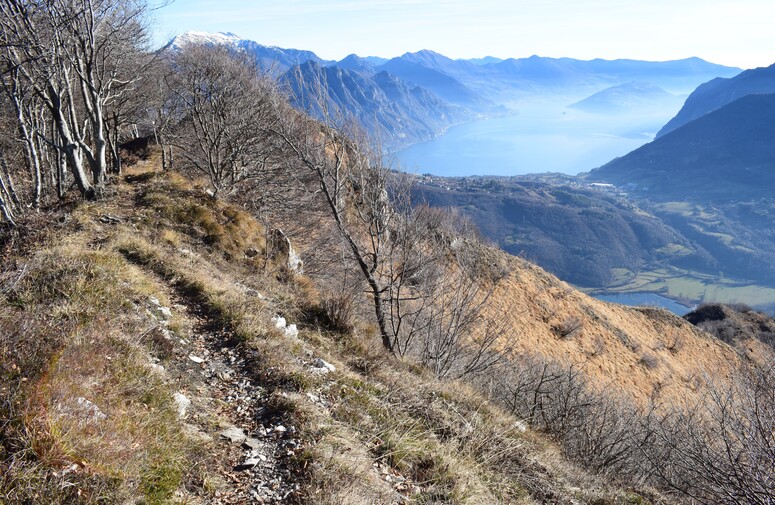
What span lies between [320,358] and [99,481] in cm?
358

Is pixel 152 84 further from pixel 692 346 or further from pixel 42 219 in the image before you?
pixel 692 346

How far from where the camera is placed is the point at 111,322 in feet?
16.5

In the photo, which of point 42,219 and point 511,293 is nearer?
point 42,219

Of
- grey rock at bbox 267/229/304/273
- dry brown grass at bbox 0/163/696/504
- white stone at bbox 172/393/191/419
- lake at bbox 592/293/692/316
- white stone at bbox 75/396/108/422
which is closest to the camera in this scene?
dry brown grass at bbox 0/163/696/504

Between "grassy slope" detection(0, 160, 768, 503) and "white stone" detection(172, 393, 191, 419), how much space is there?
97mm

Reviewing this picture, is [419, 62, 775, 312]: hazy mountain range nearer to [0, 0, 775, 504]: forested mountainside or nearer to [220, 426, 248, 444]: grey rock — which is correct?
[0, 0, 775, 504]: forested mountainside

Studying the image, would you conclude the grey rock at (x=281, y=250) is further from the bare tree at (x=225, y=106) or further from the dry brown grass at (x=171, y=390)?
the bare tree at (x=225, y=106)

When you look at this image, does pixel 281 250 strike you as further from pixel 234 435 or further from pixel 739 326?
pixel 739 326

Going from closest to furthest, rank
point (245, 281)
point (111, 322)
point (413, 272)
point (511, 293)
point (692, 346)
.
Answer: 1. point (111, 322)
2. point (245, 281)
3. point (413, 272)
4. point (511, 293)
5. point (692, 346)

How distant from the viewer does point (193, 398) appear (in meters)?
4.62

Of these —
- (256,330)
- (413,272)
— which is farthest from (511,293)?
(256,330)

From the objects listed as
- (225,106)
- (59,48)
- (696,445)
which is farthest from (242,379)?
(225,106)

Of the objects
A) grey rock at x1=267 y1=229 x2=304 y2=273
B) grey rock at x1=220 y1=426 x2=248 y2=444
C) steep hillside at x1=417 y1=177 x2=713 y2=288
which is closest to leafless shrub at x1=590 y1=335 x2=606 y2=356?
grey rock at x1=267 y1=229 x2=304 y2=273

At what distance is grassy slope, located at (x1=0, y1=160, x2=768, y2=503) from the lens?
3021 mm
